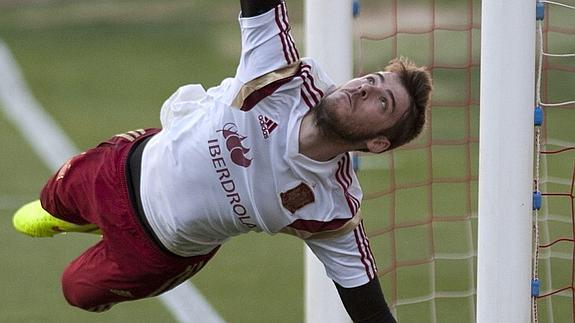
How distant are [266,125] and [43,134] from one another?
6572mm

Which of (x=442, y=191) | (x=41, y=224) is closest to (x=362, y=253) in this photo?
(x=41, y=224)

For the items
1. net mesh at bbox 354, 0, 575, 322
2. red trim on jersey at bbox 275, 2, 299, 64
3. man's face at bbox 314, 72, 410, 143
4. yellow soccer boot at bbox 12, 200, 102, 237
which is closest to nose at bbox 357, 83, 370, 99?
man's face at bbox 314, 72, 410, 143

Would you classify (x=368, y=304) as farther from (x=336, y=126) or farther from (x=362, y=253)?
(x=336, y=126)

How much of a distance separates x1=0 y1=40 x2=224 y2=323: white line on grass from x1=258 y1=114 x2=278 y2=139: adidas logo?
2748mm

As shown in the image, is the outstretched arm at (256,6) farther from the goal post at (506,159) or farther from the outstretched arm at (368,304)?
the outstretched arm at (368,304)

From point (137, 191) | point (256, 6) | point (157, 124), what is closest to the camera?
point (256, 6)

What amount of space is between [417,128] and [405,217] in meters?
4.30

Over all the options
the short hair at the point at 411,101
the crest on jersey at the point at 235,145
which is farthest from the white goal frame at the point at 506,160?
the crest on jersey at the point at 235,145

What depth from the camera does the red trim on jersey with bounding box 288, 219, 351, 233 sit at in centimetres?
514

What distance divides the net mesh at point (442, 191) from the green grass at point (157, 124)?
0.02m

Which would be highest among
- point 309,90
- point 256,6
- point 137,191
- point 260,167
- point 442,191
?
point 256,6

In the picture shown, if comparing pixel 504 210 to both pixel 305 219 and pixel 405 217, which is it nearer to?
pixel 305 219

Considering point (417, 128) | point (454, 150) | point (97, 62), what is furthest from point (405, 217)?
point (97, 62)

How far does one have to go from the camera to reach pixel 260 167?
511cm
